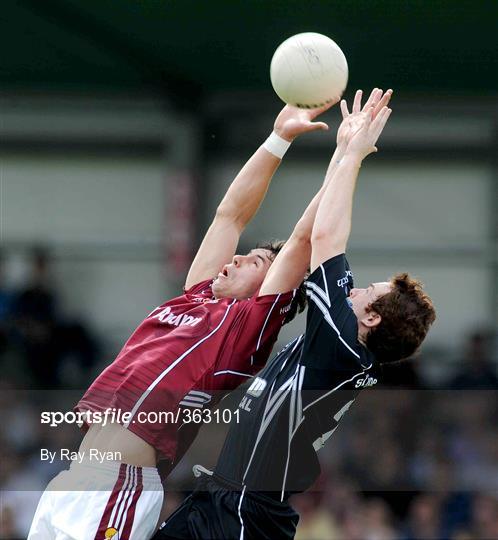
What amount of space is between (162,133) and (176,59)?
1.24 meters

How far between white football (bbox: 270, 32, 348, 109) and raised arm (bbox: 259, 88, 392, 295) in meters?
0.19

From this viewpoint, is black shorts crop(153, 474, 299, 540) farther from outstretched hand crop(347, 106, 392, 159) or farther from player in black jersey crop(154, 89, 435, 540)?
outstretched hand crop(347, 106, 392, 159)

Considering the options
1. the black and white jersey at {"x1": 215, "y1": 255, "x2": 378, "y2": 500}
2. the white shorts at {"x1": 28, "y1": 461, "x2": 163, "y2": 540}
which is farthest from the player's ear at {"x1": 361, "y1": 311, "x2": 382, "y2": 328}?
the white shorts at {"x1": 28, "y1": 461, "x2": 163, "y2": 540}

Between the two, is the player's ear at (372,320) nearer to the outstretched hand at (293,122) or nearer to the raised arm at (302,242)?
the raised arm at (302,242)

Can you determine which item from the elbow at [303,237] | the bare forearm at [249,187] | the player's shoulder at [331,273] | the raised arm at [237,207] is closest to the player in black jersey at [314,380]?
the player's shoulder at [331,273]

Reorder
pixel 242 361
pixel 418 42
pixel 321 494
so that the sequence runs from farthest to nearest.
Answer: pixel 418 42, pixel 321 494, pixel 242 361

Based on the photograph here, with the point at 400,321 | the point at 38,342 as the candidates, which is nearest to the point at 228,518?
the point at 400,321

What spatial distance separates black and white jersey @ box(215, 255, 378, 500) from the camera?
4594 mm

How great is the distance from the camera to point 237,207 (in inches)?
217

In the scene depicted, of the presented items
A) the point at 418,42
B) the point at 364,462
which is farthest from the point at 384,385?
the point at 418,42

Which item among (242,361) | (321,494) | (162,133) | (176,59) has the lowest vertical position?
(321,494)

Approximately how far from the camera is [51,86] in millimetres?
12336

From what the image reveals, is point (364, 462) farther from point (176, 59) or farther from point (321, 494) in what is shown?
point (176, 59)

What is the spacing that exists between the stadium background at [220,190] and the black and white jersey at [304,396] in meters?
3.80
